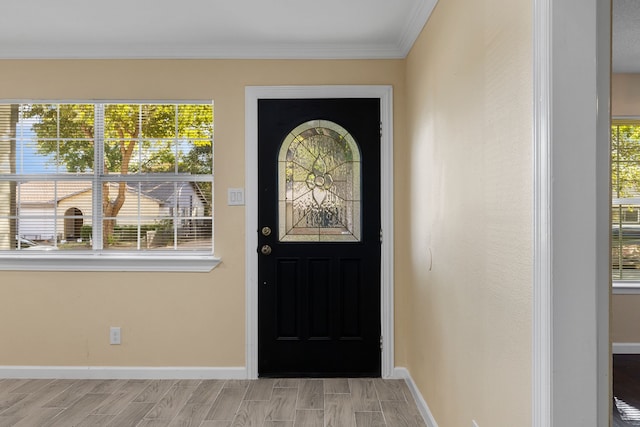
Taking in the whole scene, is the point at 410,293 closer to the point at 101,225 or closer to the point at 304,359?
the point at 304,359

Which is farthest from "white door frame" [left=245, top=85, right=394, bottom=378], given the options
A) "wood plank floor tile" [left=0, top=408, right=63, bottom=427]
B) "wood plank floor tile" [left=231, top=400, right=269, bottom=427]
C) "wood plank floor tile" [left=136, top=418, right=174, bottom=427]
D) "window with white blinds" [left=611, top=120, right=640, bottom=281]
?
"window with white blinds" [left=611, top=120, right=640, bottom=281]

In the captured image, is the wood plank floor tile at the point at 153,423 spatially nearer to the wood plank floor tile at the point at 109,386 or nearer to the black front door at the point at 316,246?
the wood plank floor tile at the point at 109,386

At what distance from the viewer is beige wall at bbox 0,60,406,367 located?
10.9ft

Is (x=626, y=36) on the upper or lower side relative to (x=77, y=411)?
upper

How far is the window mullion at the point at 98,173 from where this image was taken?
338 cm

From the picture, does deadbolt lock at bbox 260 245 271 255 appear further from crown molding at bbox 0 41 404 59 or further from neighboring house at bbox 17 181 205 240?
crown molding at bbox 0 41 404 59

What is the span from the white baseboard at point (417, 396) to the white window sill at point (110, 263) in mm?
1523

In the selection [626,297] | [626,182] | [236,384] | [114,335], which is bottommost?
[236,384]

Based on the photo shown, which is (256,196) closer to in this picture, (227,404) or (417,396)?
(227,404)

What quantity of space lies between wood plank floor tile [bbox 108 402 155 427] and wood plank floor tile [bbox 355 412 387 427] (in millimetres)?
1258

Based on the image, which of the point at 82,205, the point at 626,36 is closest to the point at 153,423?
the point at 82,205

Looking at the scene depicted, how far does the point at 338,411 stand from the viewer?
2781mm

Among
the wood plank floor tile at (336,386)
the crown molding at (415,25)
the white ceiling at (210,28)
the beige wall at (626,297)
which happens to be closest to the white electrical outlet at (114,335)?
the wood plank floor tile at (336,386)

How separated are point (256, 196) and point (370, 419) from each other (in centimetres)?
164
